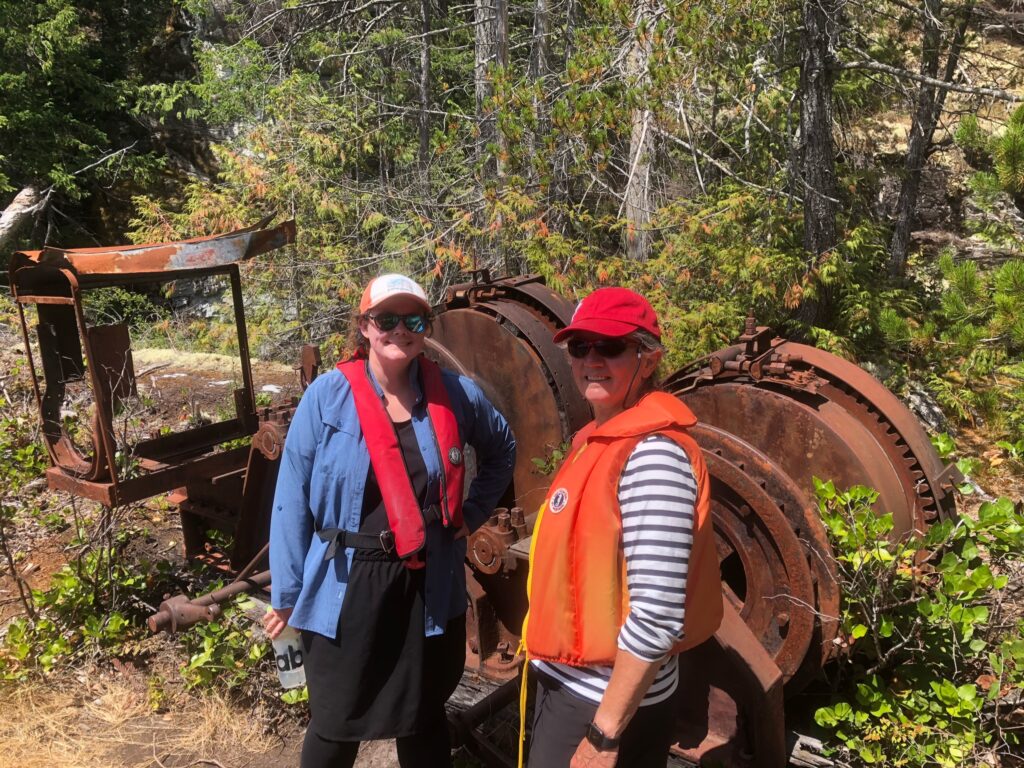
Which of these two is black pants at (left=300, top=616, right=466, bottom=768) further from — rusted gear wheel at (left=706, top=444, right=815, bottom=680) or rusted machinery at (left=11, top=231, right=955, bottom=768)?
rusted gear wheel at (left=706, top=444, right=815, bottom=680)

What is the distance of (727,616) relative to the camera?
2727mm

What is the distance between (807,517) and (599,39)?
19.5 ft

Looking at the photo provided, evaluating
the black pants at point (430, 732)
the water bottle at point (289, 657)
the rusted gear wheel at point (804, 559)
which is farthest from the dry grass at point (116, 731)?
the rusted gear wheel at point (804, 559)

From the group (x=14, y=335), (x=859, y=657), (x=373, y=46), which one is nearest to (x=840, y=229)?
(x=859, y=657)

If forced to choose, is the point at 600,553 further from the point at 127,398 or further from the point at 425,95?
the point at 425,95

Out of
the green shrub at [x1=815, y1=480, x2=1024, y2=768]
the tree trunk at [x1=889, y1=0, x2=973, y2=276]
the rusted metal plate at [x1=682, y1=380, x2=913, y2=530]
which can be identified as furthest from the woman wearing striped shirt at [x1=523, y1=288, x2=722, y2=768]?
the tree trunk at [x1=889, y1=0, x2=973, y2=276]

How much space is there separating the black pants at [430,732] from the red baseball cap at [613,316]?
124cm

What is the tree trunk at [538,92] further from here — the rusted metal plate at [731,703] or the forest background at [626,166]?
the rusted metal plate at [731,703]

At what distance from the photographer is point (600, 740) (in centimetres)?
170

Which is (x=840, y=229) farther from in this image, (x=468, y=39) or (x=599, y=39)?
(x=468, y=39)

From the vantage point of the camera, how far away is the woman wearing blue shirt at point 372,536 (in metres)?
2.34

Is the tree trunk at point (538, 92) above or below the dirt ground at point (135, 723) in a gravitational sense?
above

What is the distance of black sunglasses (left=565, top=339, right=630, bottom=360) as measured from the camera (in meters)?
1.81

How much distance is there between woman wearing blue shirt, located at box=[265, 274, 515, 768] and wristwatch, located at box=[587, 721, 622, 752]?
82 cm
